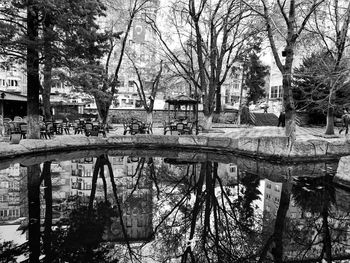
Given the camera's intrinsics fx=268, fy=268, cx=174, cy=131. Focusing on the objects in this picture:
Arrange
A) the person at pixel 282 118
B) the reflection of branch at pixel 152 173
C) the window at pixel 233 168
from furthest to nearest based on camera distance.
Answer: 1. the person at pixel 282 118
2. the window at pixel 233 168
3. the reflection of branch at pixel 152 173

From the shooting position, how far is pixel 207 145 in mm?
12055

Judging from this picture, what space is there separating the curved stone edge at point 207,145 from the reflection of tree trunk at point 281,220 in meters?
3.18

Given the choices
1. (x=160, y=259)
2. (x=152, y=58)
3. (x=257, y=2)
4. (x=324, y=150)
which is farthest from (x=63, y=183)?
(x=152, y=58)

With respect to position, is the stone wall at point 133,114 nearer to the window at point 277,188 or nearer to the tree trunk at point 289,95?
the tree trunk at point 289,95

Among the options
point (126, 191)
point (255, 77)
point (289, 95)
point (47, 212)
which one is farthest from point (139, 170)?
point (255, 77)

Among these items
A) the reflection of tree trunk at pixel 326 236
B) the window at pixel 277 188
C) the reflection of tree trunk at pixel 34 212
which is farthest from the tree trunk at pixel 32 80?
the reflection of tree trunk at pixel 326 236

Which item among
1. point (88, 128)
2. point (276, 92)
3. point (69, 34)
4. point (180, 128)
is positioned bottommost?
point (88, 128)

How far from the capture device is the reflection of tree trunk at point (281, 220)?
3.68m

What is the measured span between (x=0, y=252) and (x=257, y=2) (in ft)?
48.3

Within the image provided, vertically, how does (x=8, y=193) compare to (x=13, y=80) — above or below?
below

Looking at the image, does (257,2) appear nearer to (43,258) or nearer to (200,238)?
(200,238)

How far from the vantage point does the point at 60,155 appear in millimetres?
10391

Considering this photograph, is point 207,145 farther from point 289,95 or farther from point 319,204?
point 319,204

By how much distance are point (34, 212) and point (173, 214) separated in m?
2.50
